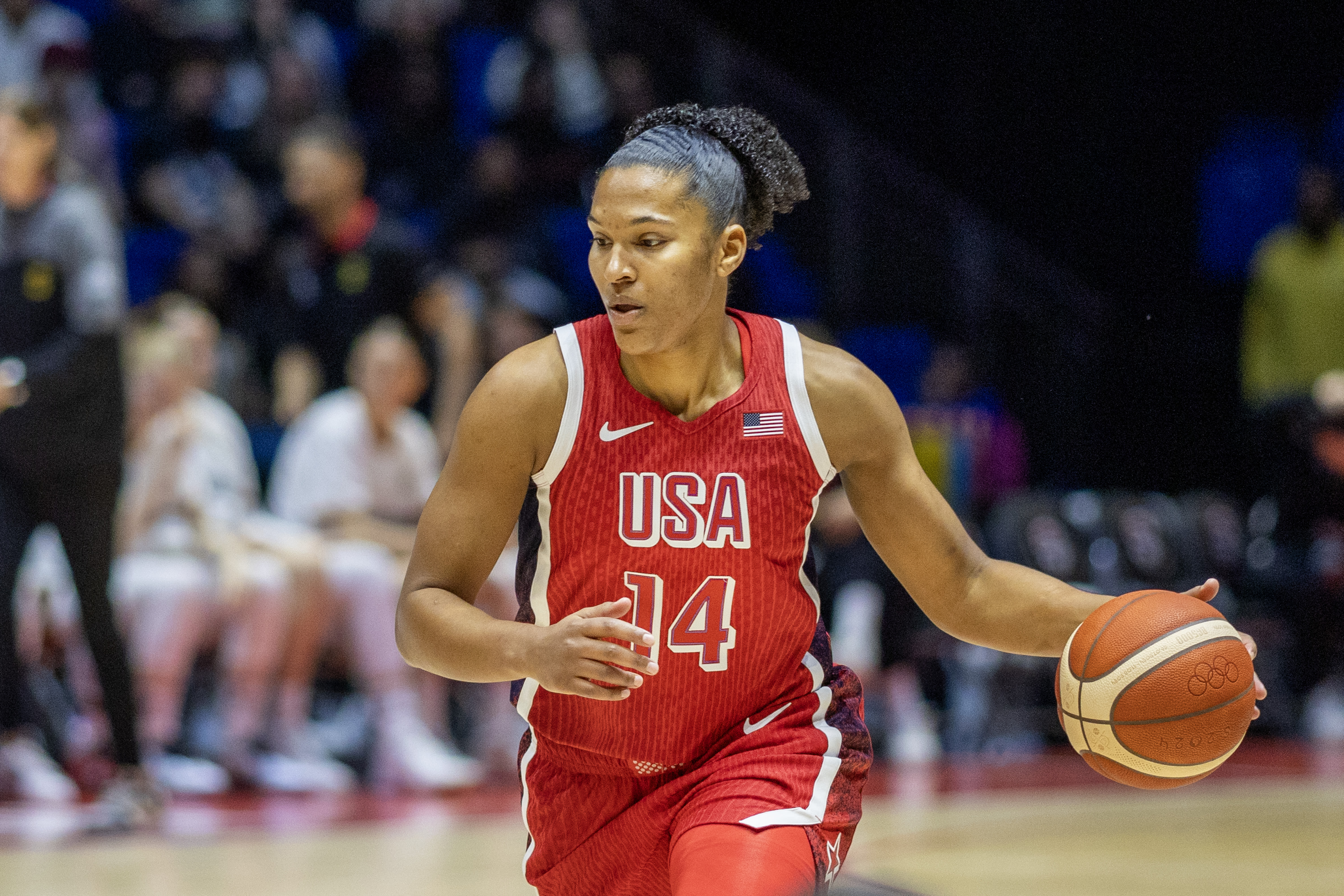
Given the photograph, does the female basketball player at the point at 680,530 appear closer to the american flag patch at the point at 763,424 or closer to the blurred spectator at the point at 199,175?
the american flag patch at the point at 763,424

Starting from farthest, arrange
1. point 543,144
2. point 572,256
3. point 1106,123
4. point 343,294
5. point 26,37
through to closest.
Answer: point 543,144, point 1106,123, point 572,256, point 26,37, point 343,294

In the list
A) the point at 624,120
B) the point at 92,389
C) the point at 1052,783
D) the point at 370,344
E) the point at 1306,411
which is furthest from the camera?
the point at 624,120

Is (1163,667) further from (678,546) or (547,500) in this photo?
(547,500)

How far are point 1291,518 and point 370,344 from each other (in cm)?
488

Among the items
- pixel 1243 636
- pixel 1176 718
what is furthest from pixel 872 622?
pixel 1176 718

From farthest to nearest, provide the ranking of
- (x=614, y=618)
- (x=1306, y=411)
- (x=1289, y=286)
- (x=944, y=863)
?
(x=1289, y=286)
(x=1306, y=411)
(x=944, y=863)
(x=614, y=618)

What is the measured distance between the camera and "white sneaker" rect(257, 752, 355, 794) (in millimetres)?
6168

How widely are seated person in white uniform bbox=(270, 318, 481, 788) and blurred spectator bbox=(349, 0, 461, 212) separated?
305cm

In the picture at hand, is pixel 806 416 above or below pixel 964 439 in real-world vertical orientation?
below

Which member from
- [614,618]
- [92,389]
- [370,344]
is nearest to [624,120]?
[370,344]

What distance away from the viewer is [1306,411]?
25.9 ft

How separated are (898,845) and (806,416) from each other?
9.68 ft

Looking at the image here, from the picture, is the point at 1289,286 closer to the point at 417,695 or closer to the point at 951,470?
the point at 951,470

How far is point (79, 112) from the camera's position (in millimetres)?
7695
